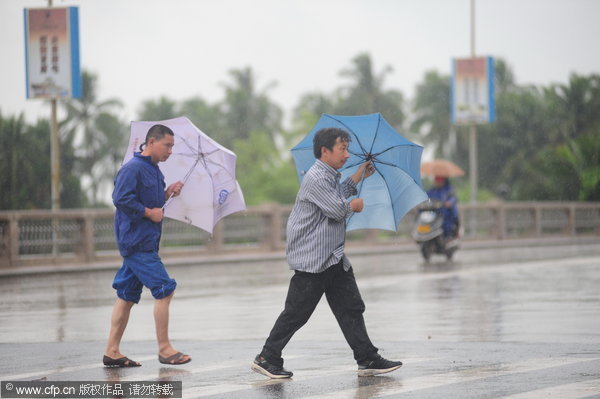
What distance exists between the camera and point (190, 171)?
385 inches

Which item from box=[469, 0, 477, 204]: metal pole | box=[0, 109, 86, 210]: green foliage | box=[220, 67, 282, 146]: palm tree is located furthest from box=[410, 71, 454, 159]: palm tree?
box=[469, 0, 477, 204]: metal pole

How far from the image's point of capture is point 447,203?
25.5m

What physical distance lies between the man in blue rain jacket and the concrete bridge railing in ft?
28.1

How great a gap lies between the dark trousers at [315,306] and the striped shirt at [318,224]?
14 cm

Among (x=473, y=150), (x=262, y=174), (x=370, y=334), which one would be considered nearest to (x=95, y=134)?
(x=262, y=174)

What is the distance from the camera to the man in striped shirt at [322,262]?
8336 millimetres

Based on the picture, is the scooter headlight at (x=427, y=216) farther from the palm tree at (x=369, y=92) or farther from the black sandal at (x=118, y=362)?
the palm tree at (x=369, y=92)

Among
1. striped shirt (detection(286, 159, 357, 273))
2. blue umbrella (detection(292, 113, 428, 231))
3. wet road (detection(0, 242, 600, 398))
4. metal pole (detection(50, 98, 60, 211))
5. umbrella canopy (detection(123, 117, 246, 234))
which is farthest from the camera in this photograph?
metal pole (detection(50, 98, 60, 211))

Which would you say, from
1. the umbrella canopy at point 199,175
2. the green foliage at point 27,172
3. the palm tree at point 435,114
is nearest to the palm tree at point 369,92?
the palm tree at point 435,114

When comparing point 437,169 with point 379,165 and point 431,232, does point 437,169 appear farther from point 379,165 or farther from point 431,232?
point 379,165

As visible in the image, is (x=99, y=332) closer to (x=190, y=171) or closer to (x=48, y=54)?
(x=190, y=171)

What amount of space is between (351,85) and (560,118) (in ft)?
74.1

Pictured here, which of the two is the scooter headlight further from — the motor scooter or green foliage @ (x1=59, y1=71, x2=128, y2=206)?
green foliage @ (x1=59, y1=71, x2=128, y2=206)

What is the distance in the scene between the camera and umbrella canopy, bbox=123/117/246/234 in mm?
9766
